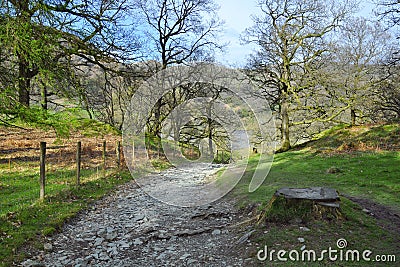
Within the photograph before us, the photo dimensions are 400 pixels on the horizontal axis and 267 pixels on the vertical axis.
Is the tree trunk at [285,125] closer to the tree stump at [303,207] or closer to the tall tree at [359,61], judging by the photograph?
the tall tree at [359,61]

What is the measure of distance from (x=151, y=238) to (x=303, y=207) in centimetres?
277

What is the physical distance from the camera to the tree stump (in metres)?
5.27

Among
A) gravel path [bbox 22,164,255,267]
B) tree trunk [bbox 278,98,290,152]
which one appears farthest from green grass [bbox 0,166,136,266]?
tree trunk [bbox 278,98,290,152]

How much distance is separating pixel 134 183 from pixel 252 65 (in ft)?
41.4

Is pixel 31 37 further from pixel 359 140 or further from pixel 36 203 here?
pixel 359 140

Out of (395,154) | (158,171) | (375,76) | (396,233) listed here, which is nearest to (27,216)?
(396,233)

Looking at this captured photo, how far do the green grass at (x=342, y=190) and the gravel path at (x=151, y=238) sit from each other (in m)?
0.60

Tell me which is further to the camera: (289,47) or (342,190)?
(289,47)

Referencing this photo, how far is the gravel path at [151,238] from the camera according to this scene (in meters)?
4.89

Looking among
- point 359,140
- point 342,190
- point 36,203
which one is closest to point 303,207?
point 342,190

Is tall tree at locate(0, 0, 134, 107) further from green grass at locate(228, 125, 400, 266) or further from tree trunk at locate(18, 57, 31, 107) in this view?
green grass at locate(228, 125, 400, 266)

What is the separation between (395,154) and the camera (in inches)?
492

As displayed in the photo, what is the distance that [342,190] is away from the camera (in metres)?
8.12

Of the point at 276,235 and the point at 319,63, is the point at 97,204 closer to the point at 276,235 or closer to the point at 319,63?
the point at 276,235
